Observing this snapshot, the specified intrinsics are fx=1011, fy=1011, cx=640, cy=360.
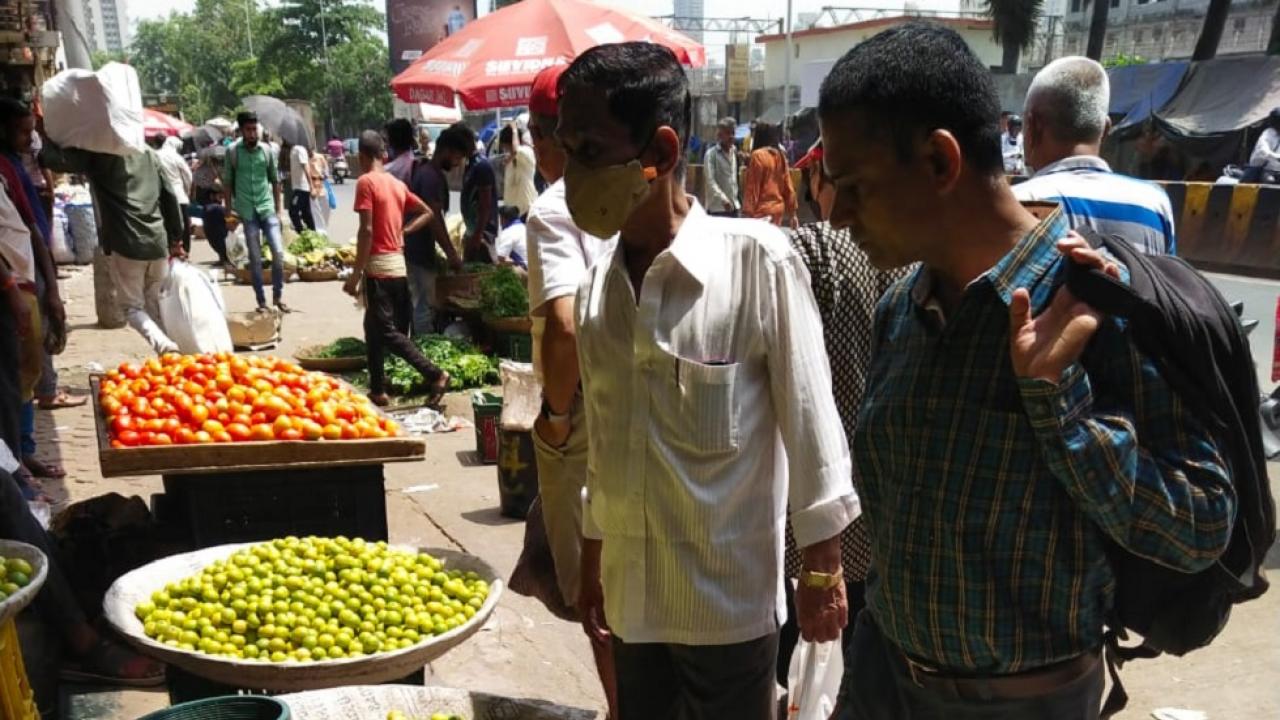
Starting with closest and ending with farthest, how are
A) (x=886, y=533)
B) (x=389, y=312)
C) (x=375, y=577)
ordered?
(x=886, y=533) < (x=375, y=577) < (x=389, y=312)

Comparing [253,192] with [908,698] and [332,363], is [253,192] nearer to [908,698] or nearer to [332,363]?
[332,363]

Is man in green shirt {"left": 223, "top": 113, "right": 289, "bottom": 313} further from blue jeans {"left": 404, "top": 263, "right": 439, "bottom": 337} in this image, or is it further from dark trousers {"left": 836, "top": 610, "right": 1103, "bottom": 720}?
dark trousers {"left": 836, "top": 610, "right": 1103, "bottom": 720}

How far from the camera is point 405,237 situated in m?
8.53

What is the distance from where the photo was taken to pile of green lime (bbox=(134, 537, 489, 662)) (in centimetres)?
304

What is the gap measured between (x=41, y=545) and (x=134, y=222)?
458 centimetres

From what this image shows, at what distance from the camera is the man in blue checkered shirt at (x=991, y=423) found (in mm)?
1342

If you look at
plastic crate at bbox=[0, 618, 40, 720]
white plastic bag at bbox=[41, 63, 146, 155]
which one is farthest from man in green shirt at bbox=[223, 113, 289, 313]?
plastic crate at bbox=[0, 618, 40, 720]

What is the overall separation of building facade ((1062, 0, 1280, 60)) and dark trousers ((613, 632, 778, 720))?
1639 inches

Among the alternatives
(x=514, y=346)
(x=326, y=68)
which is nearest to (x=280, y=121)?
(x=514, y=346)

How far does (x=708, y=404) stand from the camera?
207cm

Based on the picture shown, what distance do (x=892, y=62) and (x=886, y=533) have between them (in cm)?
75

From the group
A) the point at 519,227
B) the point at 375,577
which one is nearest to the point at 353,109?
the point at 519,227

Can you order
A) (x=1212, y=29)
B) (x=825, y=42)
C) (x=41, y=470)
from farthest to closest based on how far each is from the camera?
(x=825, y=42)
(x=1212, y=29)
(x=41, y=470)

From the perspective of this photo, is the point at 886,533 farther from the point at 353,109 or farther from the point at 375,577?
the point at 353,109
